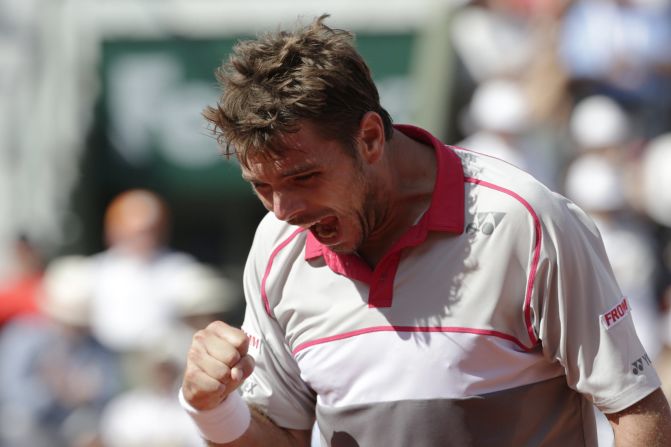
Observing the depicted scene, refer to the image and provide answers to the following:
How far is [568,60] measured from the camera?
7.84 metres

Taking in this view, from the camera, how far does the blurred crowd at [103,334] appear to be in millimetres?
Result: 7422

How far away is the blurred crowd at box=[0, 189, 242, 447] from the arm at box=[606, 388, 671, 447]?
4.61 meters

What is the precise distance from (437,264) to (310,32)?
23.6 inches

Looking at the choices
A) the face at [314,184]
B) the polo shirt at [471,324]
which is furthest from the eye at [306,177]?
the polo shirt at [471,324]

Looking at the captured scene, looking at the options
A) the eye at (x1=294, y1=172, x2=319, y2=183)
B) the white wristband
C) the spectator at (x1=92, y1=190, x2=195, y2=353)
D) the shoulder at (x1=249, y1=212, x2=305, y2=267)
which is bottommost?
the spectator at (x1=92, y1=190, x2=195, y2=353)

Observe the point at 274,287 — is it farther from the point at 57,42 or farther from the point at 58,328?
the point at 57,42

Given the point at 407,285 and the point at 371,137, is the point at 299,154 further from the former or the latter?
the point at 407,285

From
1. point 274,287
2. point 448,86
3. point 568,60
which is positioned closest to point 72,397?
point 448,86

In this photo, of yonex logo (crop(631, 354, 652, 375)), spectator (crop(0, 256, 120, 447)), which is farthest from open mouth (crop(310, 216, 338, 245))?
spectator (crop(0, 256, 120, 447))

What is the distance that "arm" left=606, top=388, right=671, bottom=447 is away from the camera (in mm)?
2709

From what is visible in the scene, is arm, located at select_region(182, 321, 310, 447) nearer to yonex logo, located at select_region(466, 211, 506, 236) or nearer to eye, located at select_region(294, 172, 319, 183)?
eye, located at select_region(294, 172, 319, 183)

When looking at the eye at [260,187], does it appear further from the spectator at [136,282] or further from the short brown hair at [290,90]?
the spectator at [136,282]

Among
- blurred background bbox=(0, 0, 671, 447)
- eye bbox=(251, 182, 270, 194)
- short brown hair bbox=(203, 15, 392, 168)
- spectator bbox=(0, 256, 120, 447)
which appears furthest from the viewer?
spectator bbox=(0, 256, 120, 447)

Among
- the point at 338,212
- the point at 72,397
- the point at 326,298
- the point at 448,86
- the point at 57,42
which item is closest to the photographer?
the point at 338,212
